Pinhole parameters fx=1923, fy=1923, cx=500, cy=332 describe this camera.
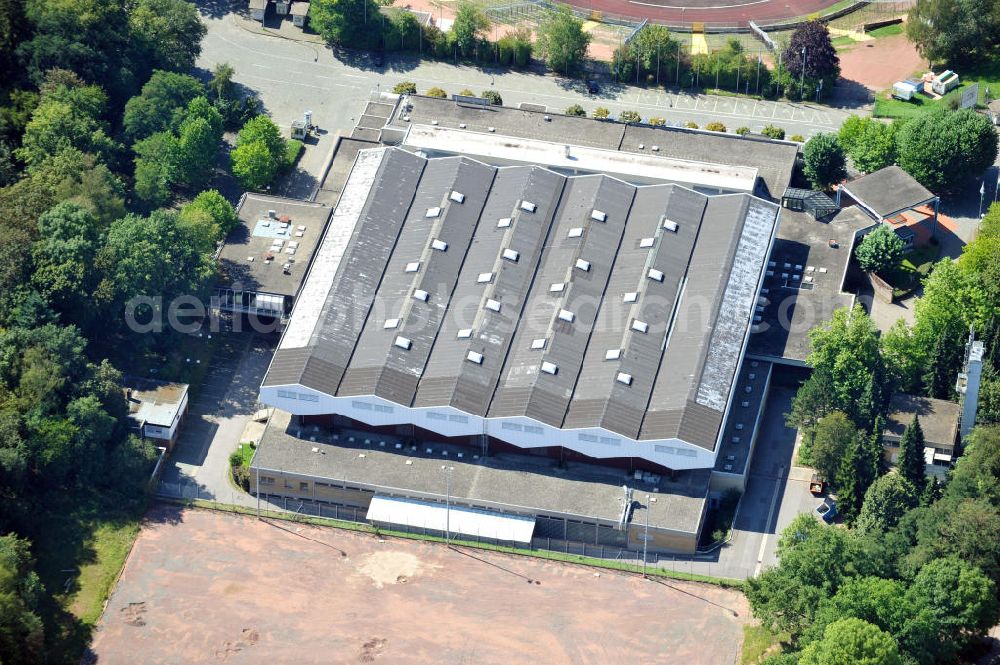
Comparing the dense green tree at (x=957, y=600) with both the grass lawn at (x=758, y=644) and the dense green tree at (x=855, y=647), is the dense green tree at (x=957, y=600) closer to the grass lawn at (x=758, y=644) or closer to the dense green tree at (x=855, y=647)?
the dense green tree at (x=855, y=647)

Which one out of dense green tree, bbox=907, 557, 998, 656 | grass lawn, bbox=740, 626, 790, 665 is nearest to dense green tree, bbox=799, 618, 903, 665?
dense green tree, bbox=907, 557, 998, 656

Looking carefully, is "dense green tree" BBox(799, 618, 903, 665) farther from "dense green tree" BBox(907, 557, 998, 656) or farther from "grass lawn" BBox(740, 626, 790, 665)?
"grass lawn" BBox(740, 626, 790, 665)

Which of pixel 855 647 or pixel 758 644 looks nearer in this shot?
pixel 855 647

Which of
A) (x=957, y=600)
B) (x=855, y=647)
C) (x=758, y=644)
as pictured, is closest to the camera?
(x=855, y=647)

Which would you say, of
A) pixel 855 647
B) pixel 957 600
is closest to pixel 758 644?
pixel 855 647

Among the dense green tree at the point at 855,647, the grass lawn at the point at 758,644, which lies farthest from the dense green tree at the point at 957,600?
the grass lawn at the point at 758,644

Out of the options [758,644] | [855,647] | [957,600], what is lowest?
[758,644]

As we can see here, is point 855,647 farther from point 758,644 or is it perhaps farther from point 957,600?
point 758,644
